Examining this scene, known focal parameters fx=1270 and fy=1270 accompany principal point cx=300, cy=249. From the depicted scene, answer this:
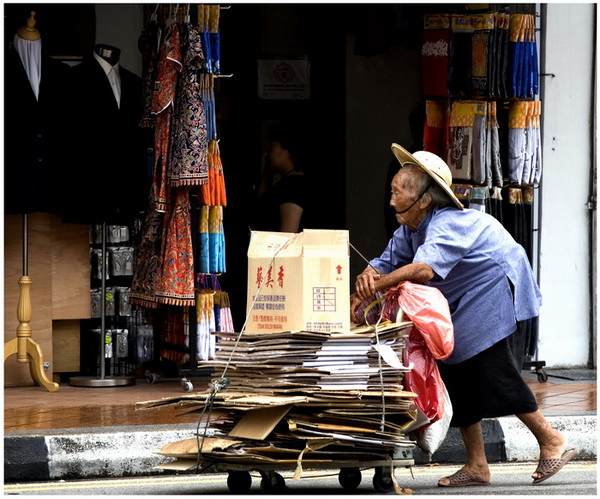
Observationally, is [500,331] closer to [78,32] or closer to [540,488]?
[540,488]

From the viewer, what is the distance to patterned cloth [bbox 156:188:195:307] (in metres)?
8.67

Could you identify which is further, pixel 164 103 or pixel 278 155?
pixel 278 155

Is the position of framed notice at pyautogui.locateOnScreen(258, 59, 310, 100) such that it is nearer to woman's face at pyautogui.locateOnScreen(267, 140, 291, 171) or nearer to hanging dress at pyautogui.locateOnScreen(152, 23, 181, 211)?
woman's face at pyautogui.locateOnScreen(267, 140, 291, 171)

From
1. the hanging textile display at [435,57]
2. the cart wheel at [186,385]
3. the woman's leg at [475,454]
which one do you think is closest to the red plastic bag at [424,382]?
the woman's leg at [475,454]

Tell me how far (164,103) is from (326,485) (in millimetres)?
3206

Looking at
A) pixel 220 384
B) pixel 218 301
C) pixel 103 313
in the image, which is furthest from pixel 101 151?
pixel 220 384

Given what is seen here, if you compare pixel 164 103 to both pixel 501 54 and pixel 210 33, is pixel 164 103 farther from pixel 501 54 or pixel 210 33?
pixel 501 54

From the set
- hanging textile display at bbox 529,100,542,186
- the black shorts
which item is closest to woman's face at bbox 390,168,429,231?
the black shorts

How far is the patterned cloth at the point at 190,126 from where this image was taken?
333 inches

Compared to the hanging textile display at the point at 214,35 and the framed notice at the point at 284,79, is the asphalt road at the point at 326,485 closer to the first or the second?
the hanging textile display at the point at 214,35

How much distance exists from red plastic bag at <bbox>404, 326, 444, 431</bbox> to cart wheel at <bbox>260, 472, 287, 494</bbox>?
69cm

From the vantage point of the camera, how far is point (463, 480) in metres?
6.21

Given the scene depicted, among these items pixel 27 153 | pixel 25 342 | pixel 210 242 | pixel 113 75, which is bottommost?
pixel 25 342

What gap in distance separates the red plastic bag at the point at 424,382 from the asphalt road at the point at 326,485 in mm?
413
